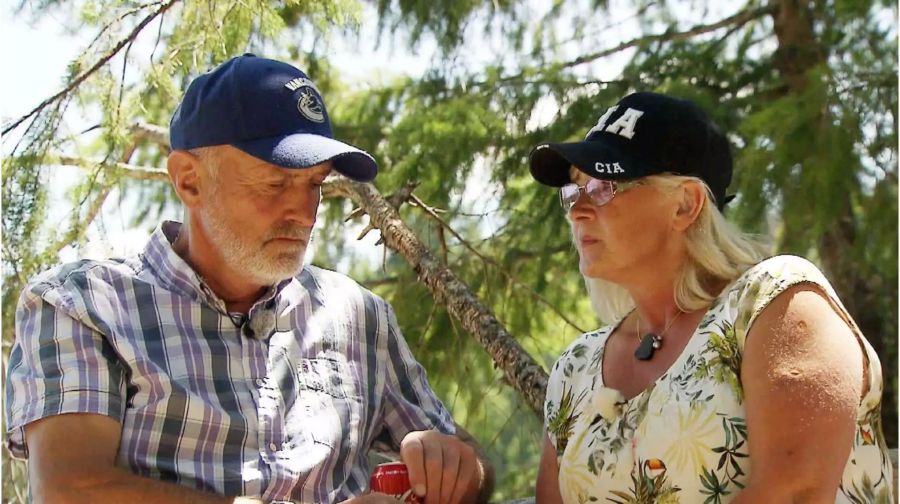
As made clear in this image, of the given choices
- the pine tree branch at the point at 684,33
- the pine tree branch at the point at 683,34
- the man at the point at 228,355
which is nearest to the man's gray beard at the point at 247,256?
the man at the point at 228,355

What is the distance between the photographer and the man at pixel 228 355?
1878 mm

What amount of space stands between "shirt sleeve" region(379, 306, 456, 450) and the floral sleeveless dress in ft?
1.20

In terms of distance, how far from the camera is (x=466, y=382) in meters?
4.24

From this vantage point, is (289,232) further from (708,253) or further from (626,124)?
(708,253)

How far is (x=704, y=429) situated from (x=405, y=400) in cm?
73

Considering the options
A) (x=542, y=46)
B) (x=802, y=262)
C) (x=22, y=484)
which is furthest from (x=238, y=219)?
(x=542, y=46)

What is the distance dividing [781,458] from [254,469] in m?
0.95

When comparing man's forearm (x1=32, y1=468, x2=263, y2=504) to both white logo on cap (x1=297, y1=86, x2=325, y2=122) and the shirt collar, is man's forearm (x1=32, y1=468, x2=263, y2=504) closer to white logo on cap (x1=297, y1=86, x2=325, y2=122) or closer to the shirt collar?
the shirt collar

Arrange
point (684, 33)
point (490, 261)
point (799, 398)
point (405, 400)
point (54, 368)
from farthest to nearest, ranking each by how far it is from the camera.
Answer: point (684, 33)
point (490, 261)
point (405, 400)
point (54, 368)
point (799, 398)

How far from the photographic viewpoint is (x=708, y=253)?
213 cm

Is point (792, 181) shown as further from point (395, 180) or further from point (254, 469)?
point (254, 469)

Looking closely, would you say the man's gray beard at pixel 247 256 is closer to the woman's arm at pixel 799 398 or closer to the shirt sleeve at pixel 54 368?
the shirt sleeve at pixel 54 368

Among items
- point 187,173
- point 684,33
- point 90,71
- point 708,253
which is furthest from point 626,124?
point 684,33

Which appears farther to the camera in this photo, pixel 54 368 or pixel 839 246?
pixel 839 246
